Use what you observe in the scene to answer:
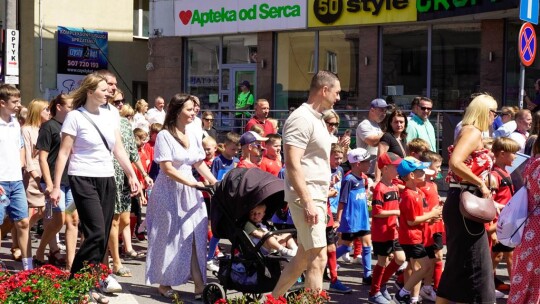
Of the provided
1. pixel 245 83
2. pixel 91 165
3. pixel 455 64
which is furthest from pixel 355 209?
pixel 245 83

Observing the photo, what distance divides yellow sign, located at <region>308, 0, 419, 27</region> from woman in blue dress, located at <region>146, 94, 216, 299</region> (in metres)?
13.0

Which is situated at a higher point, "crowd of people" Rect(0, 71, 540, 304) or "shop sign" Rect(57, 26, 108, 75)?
"shop sign" Rect(57, 26, 108, 75)

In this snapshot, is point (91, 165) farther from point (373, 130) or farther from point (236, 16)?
point (236, 16)

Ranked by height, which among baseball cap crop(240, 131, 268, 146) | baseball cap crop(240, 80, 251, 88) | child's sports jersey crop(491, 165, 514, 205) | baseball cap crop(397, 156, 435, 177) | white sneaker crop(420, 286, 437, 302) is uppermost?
baseball cap crop(240, 80, 251, 88)

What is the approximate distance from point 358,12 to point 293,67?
2.73 m

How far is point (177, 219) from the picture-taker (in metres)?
8.57

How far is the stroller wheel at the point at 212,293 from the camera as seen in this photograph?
8.04m

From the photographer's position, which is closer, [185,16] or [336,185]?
[336,185]

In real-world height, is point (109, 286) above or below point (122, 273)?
above

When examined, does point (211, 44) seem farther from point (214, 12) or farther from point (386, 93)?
point (386, 93)

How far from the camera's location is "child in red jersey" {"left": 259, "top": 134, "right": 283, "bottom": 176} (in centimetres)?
1042

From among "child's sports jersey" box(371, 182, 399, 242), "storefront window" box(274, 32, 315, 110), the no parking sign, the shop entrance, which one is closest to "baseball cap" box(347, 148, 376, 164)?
"child's sports jersey" box(371, 182, 399, 242)

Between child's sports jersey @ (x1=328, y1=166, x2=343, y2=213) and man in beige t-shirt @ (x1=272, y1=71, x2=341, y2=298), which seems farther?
child's sports jersey @ (x1=328, y1=166, x2=343, y2=213)

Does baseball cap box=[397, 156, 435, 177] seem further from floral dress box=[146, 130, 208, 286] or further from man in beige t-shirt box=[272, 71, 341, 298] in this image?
floral dress box=[146, 130, 208, 286]
